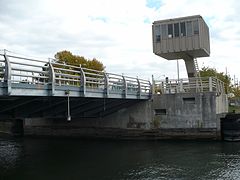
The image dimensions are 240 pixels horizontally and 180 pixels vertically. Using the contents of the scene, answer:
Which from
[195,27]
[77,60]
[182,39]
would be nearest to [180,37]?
[182,39]

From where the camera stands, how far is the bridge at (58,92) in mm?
15227

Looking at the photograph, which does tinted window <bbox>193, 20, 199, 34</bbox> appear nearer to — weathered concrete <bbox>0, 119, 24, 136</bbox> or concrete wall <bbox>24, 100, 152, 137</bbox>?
concrete wall <bbox>24, 100, 152, 137</bbox>

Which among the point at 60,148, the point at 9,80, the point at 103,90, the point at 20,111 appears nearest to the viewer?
the point at 9,80

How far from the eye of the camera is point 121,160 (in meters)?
21.2

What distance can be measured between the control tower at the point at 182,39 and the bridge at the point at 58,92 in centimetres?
583

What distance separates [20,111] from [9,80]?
229 inches

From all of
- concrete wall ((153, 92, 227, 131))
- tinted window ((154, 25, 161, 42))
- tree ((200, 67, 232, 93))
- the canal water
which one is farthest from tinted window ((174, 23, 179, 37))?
tree ((200, 67, 232, 93))

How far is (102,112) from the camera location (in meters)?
30.0

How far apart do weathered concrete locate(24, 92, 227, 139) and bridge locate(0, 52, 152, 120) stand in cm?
131

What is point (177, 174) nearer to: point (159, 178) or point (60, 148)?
point (159, 178)

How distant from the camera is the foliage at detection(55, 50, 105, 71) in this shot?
53.3m

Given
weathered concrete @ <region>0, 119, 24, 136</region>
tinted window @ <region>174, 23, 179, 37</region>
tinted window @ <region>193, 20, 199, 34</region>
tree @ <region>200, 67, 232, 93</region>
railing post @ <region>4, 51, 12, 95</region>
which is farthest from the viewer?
tree @ <region>200, 67, 232, 93</region>

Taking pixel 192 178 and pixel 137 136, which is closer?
pixel 192 178

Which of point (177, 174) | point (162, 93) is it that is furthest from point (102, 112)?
point (177, 174)
